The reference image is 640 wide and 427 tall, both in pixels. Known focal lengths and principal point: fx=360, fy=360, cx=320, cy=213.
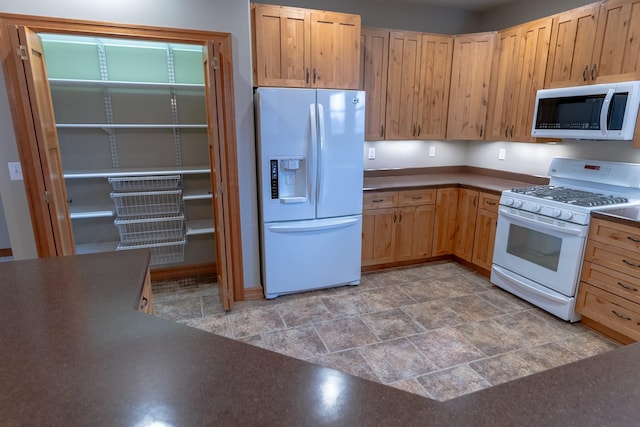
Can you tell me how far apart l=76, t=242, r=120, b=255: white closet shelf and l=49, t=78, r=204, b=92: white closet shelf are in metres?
1.44

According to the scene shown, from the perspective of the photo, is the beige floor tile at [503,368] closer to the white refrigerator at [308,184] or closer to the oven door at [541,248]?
the oven door at [541,248]

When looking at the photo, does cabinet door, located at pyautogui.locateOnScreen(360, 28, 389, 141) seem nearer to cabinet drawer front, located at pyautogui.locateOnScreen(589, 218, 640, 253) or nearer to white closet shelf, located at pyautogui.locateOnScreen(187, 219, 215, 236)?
white closet shelf, located at pyautogui.locateOnScreen(187, 219, 215, 236)

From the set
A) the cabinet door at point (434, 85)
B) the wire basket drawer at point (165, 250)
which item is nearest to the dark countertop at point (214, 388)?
the wire basket drawer at point (165, 250)

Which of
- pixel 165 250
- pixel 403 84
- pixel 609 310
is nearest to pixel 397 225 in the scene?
pixel 403 84

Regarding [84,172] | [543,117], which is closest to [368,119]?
[543,117]

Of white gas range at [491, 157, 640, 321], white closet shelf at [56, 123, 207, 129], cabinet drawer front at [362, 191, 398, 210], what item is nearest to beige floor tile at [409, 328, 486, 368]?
white gas range at [491, 157, 640, 321]

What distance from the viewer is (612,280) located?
8.09 feet

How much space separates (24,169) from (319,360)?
7.72ft

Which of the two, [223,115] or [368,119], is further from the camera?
[368,119]

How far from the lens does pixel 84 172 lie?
315cm

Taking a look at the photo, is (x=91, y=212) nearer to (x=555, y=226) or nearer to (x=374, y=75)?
(x=374, y=75)

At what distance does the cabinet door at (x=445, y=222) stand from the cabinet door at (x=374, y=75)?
0.95 meters

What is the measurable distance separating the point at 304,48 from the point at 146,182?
188cm

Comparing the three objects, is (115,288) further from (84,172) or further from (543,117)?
(543,117)
